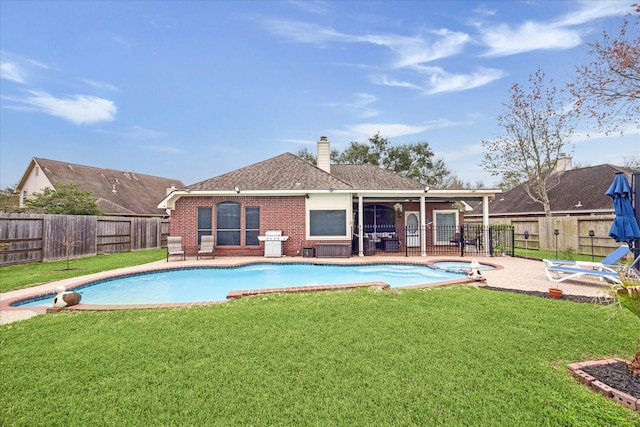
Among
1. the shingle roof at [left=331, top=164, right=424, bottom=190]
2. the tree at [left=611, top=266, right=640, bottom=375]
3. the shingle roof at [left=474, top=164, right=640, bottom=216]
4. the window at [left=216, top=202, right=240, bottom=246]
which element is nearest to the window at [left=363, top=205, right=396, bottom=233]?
the shingle roof at [left=331, top=164, right=424, bottom=190]

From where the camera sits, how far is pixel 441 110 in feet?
67.2

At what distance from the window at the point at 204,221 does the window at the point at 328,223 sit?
487cm

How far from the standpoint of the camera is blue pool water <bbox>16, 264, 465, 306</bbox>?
770 cm

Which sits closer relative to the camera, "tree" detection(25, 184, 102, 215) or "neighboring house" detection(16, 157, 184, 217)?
"tree" detection(25, 184, 102, 215)

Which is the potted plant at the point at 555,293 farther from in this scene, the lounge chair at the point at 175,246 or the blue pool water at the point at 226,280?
the lounge chair at the point at 175,246

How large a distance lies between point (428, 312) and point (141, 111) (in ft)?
82.5

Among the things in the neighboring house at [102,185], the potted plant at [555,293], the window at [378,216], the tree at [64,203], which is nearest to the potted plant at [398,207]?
the window at [378,216]

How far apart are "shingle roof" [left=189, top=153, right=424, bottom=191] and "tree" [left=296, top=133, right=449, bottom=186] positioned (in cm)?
1800

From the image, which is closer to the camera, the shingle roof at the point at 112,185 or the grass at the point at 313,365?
the grass at the point at 313,365

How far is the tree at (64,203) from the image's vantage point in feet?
65.5

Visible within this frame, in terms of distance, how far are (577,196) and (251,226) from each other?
23.1 metres

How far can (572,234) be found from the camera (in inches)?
576

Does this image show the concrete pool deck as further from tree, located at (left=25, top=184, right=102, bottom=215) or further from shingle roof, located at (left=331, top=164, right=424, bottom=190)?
tree, located at (left=25, top=184, right=102, bottom=215)

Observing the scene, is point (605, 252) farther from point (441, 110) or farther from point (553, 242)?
point (441, 110)
